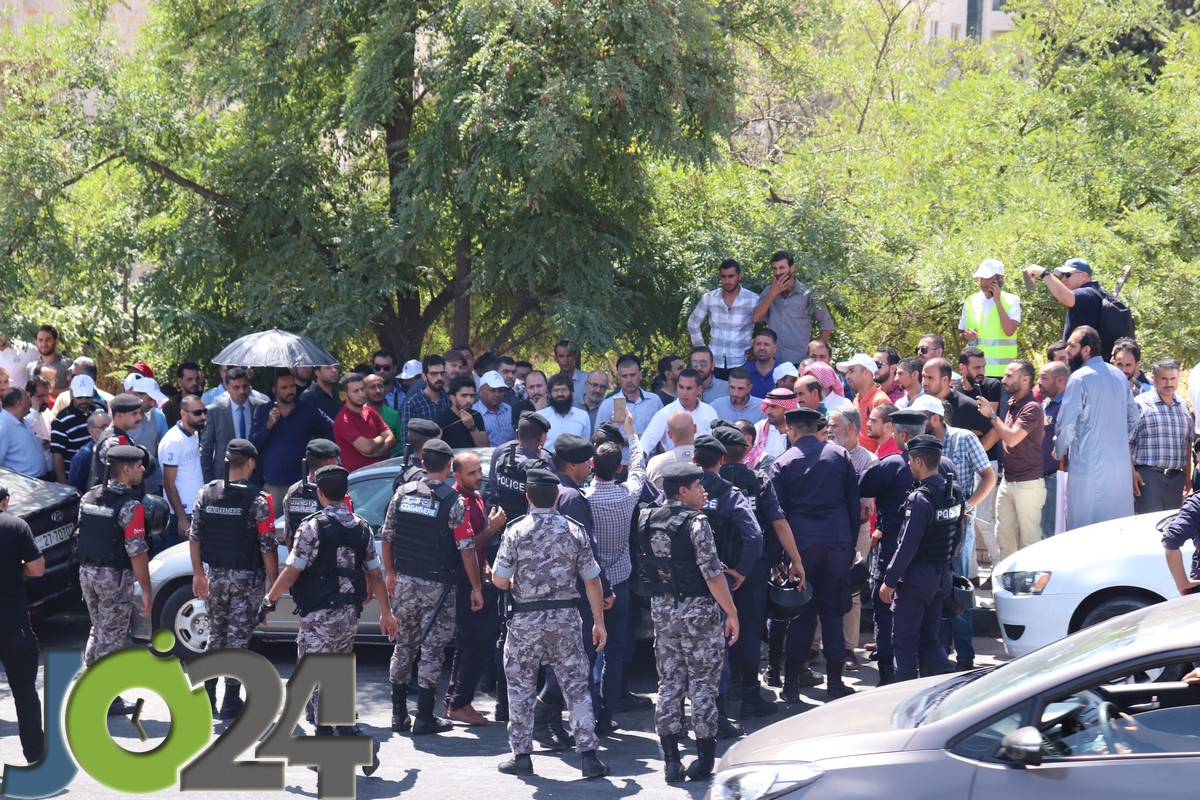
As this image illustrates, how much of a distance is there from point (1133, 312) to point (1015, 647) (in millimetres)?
6667

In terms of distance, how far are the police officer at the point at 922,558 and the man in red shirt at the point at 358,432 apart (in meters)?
4.92

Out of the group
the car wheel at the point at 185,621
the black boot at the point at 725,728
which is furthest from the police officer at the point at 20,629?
the black boot at the point at 725,728

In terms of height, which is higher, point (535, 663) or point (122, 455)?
point (122, 455)

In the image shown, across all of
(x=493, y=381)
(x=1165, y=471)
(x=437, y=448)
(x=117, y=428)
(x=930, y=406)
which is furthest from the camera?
(x=493, y=381)

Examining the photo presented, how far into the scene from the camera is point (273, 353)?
36.9 ft

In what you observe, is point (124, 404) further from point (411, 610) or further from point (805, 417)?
point (805, 417)

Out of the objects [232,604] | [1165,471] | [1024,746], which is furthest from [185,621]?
[1165,471]

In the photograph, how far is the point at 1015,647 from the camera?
865 cm

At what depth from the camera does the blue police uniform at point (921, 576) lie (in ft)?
26.2

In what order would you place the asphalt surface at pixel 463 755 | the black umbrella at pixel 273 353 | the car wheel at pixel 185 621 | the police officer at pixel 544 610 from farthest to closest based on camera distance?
the black umbrella at pixel 273 353
the car wheel at pixel 185 621
the police officer at pixel 544 610
the asphalt surface at pixel 463 755

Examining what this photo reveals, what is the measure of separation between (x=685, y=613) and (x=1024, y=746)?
2951 mm

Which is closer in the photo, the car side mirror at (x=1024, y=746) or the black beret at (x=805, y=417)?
the car side mirror at (x=1024, y=746)

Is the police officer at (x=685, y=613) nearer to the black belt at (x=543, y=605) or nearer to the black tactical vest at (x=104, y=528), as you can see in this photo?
the black belt at (x=543, y=605)

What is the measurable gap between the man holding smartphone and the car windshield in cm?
701
